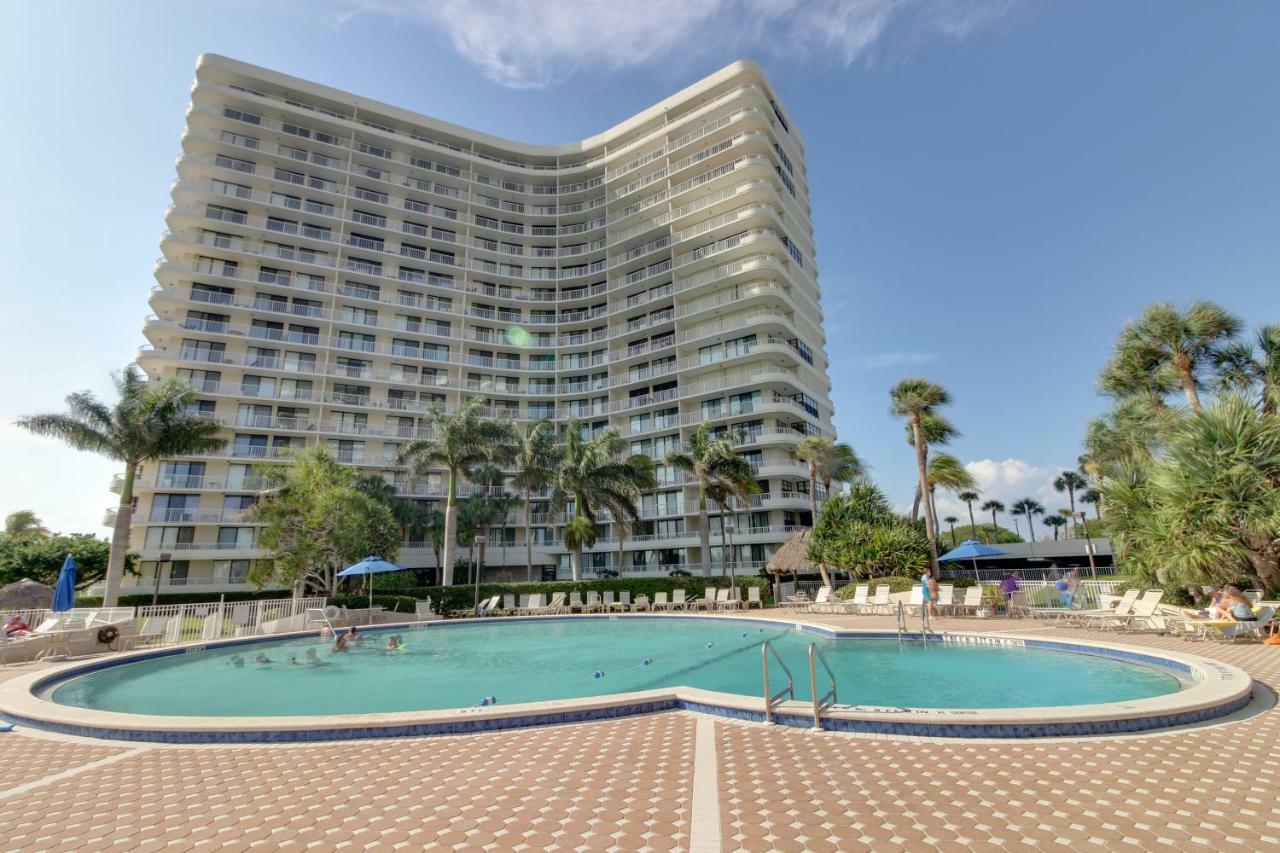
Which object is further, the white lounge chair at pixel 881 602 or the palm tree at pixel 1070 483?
the palm tree at pixel 1070 483

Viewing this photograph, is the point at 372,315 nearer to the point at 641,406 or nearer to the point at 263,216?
the point at 263,216

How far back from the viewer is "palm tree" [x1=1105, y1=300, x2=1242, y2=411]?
68.6 feet

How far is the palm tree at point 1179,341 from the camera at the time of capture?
20.9m

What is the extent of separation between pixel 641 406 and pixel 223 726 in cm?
4344

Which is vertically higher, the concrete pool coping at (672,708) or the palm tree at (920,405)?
the palm tree at (920,405)

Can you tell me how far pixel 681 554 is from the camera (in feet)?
146

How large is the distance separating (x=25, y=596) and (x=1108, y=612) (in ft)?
125

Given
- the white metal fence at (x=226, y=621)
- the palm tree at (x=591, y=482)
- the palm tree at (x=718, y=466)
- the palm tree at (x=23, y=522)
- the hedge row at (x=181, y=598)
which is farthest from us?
the palm tree at (x=23, y=522)

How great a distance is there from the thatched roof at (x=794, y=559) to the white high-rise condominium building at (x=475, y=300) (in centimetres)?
1115

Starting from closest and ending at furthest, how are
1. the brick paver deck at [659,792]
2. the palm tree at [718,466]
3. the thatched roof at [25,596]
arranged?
the brick paver deck at [659,792] → the thatched roof at [25,596] → the palm tree at [718,466]

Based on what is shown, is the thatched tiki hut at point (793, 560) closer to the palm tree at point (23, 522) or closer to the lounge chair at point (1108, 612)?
the lounge chair at point (1108, 612)

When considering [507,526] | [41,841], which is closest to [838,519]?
[41,841]

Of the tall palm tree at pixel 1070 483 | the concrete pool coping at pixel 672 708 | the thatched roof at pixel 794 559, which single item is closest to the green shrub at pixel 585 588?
the thatched roof at pixel 794 559

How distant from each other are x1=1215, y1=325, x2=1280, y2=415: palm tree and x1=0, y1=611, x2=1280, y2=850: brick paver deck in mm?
20216
